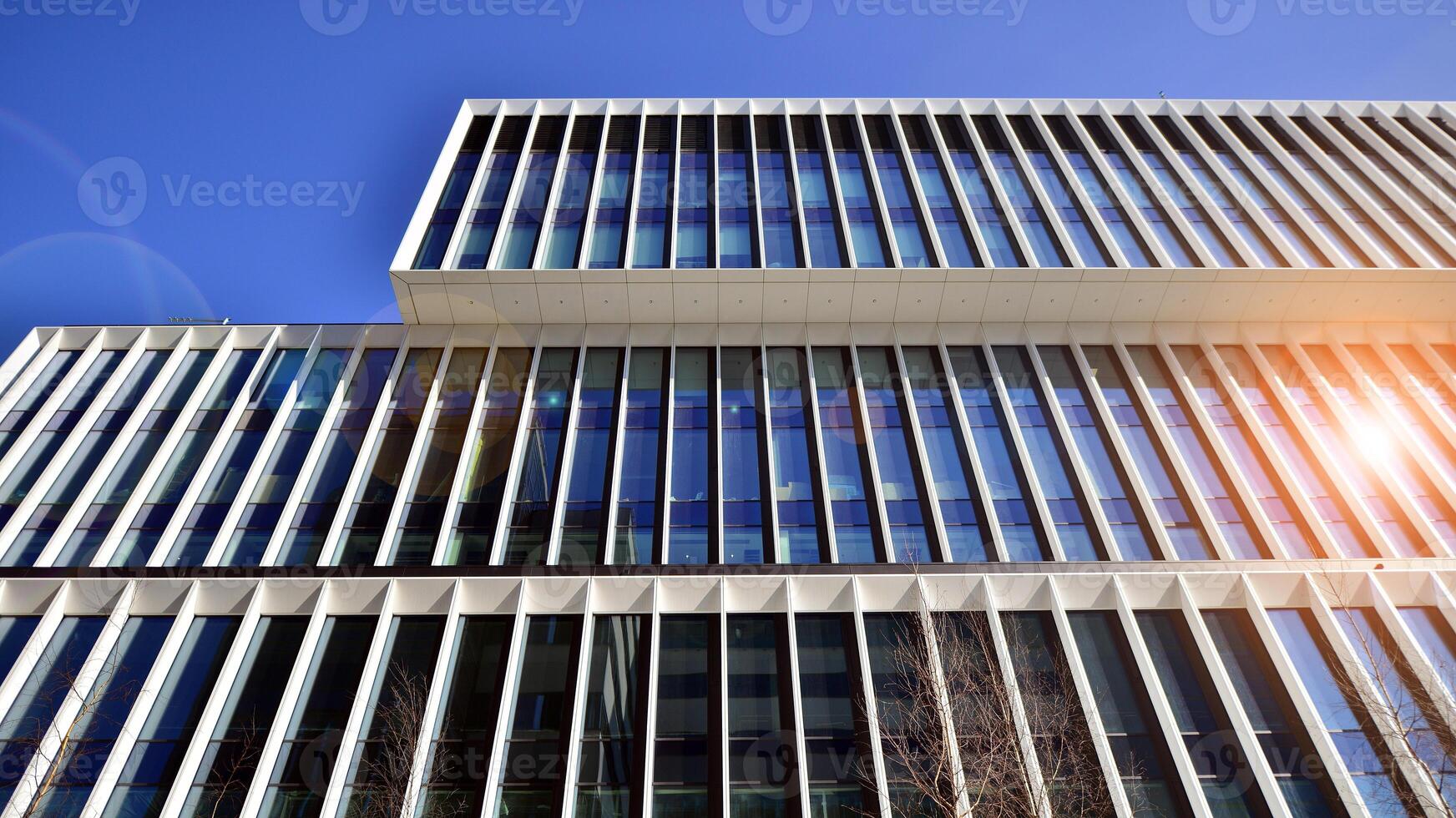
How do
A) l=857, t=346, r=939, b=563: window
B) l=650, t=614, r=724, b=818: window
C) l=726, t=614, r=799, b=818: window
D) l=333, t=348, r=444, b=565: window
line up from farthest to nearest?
l=857, t=346, r=939, b=563: window, l=333, t=348, r=444, b=565: window, l=650, t=614, r=724, b=818: window, l=726, t=614, r=799, b=818: window

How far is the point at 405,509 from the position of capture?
2095cm

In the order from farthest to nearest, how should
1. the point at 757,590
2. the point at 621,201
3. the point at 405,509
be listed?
the point at 621,201
the point at 405,509
the point at 757,590

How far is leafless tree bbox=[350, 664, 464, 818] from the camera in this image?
1495 centimetres

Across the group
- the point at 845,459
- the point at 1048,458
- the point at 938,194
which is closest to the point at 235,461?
the point at 845,459

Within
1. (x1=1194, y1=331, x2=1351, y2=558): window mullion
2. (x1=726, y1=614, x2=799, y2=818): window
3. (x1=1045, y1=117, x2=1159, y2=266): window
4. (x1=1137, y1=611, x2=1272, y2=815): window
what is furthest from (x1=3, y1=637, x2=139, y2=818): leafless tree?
(x1=1045, y1=117, x2=1159, y2=266): window

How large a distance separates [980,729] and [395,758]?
1228 cm

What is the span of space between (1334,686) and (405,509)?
23.1 metres

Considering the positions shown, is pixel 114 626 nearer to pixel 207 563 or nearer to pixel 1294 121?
pixel 207 563

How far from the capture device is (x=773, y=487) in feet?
70.8

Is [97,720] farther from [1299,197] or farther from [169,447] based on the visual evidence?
[1299,197]

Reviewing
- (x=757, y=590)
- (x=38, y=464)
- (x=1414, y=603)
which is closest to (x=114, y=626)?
(x=38, y=464)

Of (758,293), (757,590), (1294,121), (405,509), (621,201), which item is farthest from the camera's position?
(1294,121)

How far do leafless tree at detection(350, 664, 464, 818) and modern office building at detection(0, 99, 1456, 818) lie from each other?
137mm

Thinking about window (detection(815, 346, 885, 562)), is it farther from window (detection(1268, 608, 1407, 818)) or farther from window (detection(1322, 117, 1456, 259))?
window (detection(1322, 117, 1456, 259))
